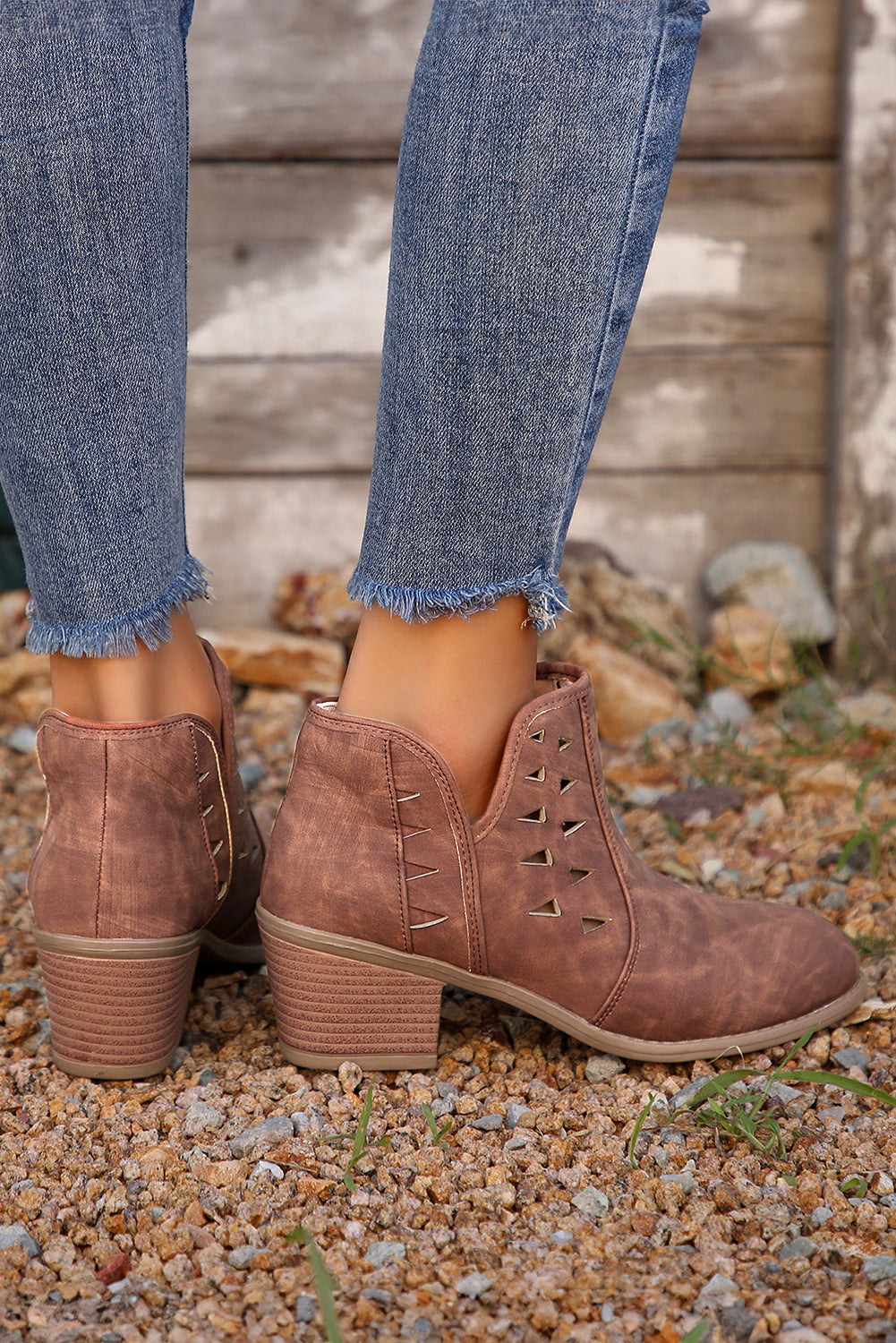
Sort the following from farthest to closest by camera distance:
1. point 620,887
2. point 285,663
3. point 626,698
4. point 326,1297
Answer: point 285,663 → point 626,698 → point 620,887 → point 326,1297

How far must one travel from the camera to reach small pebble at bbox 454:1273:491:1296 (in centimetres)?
75

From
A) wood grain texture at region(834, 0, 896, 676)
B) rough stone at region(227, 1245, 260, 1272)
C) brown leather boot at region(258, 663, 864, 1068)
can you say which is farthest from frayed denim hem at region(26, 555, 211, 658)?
wood grain texture at region(834, 0, 896, 676)

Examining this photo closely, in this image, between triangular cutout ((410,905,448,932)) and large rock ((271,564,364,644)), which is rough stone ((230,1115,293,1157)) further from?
Answer: large rock ((271,564,364,644))

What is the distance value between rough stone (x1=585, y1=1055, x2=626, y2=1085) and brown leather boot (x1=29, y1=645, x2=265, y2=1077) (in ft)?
1.30

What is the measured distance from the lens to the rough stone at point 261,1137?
0.90 m

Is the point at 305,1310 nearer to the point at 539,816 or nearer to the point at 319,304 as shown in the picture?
the point at 539,816

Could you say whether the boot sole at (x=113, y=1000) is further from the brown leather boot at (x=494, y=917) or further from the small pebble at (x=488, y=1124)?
the small pebble at (x=488, y=1124)

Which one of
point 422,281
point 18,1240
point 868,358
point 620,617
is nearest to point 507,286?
point 422,281

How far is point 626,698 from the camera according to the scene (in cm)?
214

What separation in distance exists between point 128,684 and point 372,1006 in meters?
0.37

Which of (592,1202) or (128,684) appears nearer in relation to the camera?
(592,1202)

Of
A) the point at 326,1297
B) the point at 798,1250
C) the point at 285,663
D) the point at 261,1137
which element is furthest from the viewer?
the point at 285,663

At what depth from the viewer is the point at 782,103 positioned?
2.26m

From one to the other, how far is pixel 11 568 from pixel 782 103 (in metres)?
1.97
